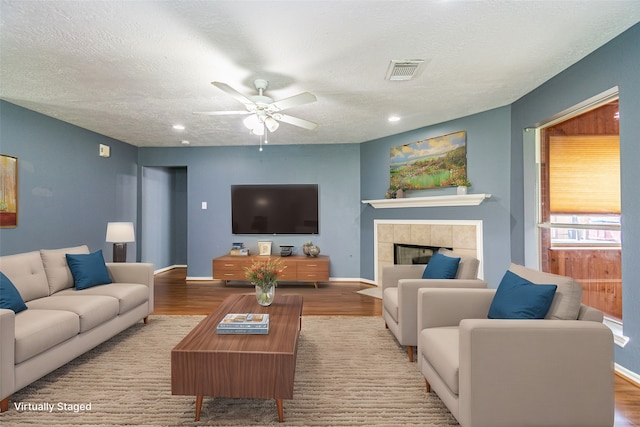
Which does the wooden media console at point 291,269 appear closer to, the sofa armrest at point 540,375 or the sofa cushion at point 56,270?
the sofa cushion at point 56,270

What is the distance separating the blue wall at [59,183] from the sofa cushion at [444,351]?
4478mm

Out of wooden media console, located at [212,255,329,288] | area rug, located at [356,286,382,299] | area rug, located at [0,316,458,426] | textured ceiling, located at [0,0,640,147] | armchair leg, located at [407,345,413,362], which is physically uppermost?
textured ceiling, located at [0,0,640,147]

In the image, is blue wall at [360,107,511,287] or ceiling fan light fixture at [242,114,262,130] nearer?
ceiling fan light fixture at [242,114,262,130]

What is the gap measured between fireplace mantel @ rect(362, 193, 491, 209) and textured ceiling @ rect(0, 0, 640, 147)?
43.1 inches

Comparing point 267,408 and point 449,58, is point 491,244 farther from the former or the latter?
point 267,408

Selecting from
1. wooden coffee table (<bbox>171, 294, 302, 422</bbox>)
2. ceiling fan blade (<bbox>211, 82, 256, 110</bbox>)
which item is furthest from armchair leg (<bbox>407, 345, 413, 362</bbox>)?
ceiling fan blade (<bbox>211, 82, 256, 110</bbox>)

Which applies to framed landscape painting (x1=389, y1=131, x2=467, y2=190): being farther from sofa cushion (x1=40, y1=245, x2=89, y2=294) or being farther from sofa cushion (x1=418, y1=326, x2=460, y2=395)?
sofa cushion (x1=40, y1=245, x2=89, y2=294)

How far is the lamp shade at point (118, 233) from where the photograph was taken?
13.8ft

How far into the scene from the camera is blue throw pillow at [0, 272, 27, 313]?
2.28 metres

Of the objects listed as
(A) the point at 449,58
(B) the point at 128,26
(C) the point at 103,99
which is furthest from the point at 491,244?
(C) the point at 103,99

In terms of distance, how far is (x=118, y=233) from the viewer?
4.23m

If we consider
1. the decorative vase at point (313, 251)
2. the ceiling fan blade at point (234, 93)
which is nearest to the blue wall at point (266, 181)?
the decorative vase at point (313, 251)

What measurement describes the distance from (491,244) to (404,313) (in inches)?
77.1

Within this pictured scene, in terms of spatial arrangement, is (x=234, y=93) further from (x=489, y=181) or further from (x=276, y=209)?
(x=276, y=209)
